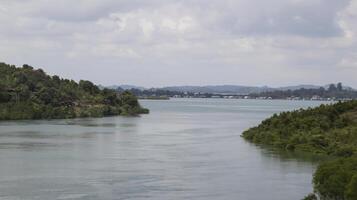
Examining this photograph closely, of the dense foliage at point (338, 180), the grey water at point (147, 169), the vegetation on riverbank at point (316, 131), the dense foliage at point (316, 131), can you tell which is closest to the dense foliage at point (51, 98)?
the grey water at point (147, 169)

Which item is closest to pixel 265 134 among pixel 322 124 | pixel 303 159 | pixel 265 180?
pixel 322 124

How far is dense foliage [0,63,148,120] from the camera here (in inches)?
4092

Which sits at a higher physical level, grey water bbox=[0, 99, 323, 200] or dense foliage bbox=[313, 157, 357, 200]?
dense foliage bbox=[313, 157, 357, 200]

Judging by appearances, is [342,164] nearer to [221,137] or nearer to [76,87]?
[221,137]

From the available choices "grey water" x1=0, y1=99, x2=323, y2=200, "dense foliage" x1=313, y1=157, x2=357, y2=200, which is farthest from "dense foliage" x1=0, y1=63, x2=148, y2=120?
"dense foliage" x1=313, y1=157, x2=357, y2=200

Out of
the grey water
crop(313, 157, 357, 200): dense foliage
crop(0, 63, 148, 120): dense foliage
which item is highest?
crop(0, 63, 148, 120): dense foliage

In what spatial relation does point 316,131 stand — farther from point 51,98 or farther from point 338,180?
point 51,98

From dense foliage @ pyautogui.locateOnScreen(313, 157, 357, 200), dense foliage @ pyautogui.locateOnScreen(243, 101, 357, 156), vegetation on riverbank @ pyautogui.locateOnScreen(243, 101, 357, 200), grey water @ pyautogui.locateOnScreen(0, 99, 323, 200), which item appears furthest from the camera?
dense foliage @ pyautogui.locateOnScreen(243, 101, 357, 156)

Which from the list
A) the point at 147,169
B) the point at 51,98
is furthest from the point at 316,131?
the point at 51,98

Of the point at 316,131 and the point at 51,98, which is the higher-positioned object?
the point at 51,98

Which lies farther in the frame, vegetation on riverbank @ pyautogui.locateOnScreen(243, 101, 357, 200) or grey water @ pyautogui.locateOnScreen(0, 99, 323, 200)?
vegetation on riverbank @ pyautogui.locateOnScreen(243, 101, 357, 200)

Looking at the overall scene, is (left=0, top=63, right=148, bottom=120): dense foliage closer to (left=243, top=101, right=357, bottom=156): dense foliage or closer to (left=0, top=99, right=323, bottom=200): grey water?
(left=0, top=99, right=323, bottom=200): grey water

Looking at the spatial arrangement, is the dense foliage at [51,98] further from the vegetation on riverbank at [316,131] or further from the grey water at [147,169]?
the vegetation on riverbank at [316,131]

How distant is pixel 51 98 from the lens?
110 meters
